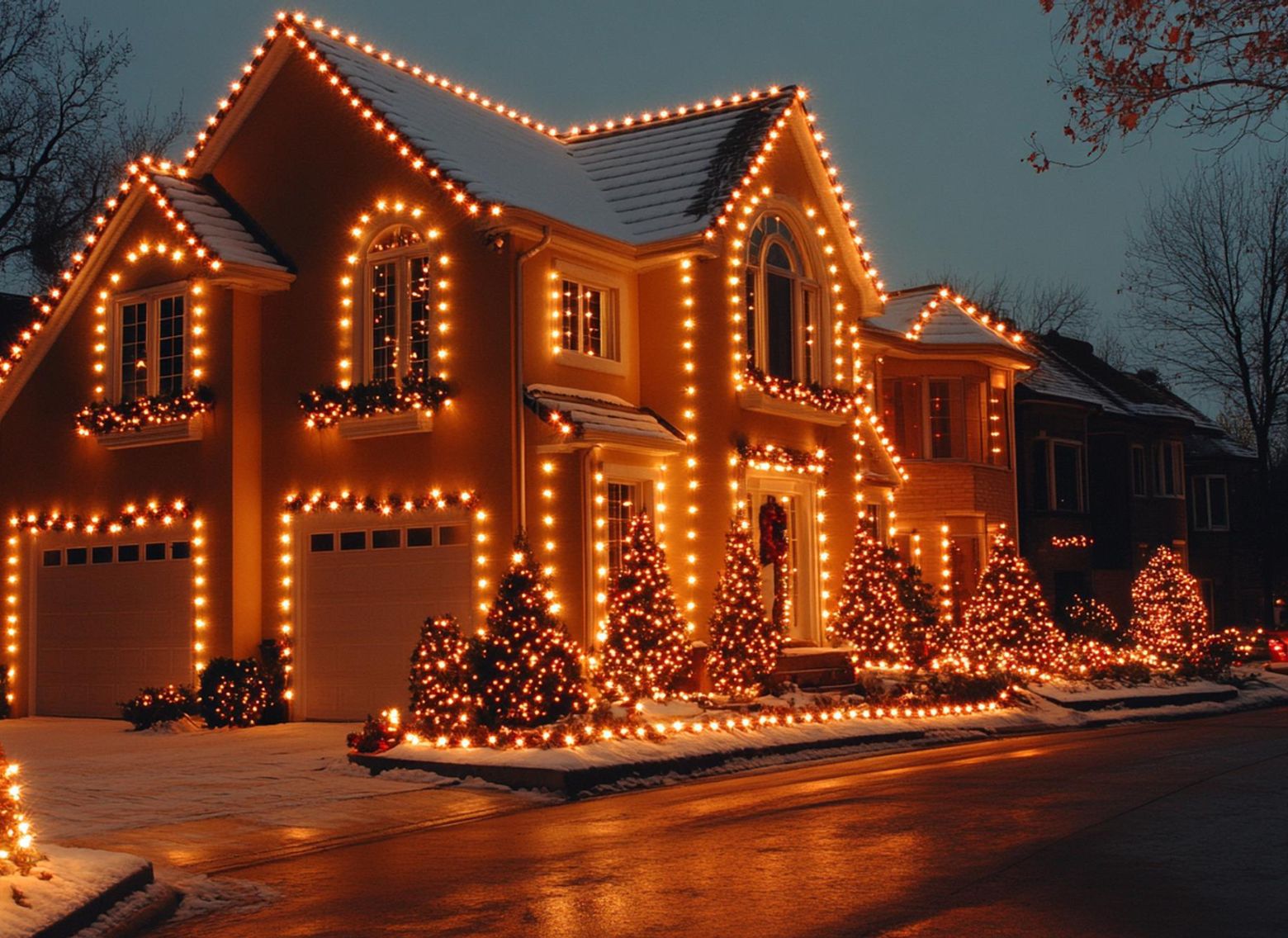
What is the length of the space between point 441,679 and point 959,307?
1789cm

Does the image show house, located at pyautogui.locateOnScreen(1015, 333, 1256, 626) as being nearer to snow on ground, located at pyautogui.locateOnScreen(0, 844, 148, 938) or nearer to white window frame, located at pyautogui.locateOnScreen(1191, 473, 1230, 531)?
white window frame, located at pyautogui.locateOnScreen(1191, 473, 1230, 531)

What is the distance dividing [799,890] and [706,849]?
1543 millimetres

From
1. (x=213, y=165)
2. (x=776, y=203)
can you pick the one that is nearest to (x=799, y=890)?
(x=776, y=203)

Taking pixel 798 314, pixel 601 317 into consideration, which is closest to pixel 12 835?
pixel 601 317

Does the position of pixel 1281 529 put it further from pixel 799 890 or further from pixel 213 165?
pixel 799 890

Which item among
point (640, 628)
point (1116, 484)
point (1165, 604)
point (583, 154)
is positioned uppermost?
point (583, 154)

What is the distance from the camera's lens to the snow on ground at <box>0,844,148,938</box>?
778cm

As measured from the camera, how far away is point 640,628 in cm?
1817

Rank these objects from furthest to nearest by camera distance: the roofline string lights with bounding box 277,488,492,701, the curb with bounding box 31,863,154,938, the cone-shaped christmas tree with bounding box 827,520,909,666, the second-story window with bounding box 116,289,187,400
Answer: the cone-shaped christmas tree with bounding box 827,520,909,666, the second-story window with bounding box 116,289,187,400, the roofline string lights with bounding box 277,488,492,701, the curb with bounding box 31,863,154,938

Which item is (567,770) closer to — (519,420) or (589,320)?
(519,420)

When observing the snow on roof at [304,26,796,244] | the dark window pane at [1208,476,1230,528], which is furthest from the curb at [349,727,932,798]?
the dark window pane at [1208,476,1230,528]

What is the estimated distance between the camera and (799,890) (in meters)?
8.49

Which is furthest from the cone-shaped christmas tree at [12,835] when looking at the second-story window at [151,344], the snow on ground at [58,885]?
the second-story window at [151,344]

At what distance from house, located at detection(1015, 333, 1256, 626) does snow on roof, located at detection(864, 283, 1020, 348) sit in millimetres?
3670
